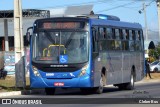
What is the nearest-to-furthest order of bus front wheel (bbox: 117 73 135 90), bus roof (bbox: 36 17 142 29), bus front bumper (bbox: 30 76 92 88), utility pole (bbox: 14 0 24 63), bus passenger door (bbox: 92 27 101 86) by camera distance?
bus front bumper (bbox: 30 76 92 88) → bus passenger door (bbox: 92 27 101 86) → bus roof (bbox: 36 17 142 29) → utility pole (bbox: 14 0 24 63) → bus front wheel (bbox: 117 73 135 90)

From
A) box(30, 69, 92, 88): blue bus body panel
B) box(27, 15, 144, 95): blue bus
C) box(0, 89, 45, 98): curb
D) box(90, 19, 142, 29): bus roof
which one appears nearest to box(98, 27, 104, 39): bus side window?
box(27, 15, 144, 95): blue bus

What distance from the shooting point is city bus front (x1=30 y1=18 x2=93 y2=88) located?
953 inches

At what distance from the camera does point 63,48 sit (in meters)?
24.3

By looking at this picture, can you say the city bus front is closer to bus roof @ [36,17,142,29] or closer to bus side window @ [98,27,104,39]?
bus roof @ [36,17,142,29]

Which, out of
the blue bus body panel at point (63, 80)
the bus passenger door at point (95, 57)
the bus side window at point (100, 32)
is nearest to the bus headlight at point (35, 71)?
the blue bus body panel at point (63, 80)

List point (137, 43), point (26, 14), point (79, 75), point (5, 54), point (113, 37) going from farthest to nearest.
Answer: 1. point (26, 14)
2. point (5, 54)
3. point (137, 43)
4. point (113, 37)
5. point (79, 75)

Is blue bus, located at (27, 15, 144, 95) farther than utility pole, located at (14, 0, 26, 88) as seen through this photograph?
No

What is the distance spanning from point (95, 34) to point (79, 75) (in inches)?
79.7

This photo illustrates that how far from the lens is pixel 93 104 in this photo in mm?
19562

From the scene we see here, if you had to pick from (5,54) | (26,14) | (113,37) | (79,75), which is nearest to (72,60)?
(79,75)

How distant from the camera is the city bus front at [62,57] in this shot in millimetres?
24203

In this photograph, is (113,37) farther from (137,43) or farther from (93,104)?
(93,104)

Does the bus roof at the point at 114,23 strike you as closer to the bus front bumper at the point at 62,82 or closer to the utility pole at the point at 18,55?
the bus front bumper at the point at 62,82

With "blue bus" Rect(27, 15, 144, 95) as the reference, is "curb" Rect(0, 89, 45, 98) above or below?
below
